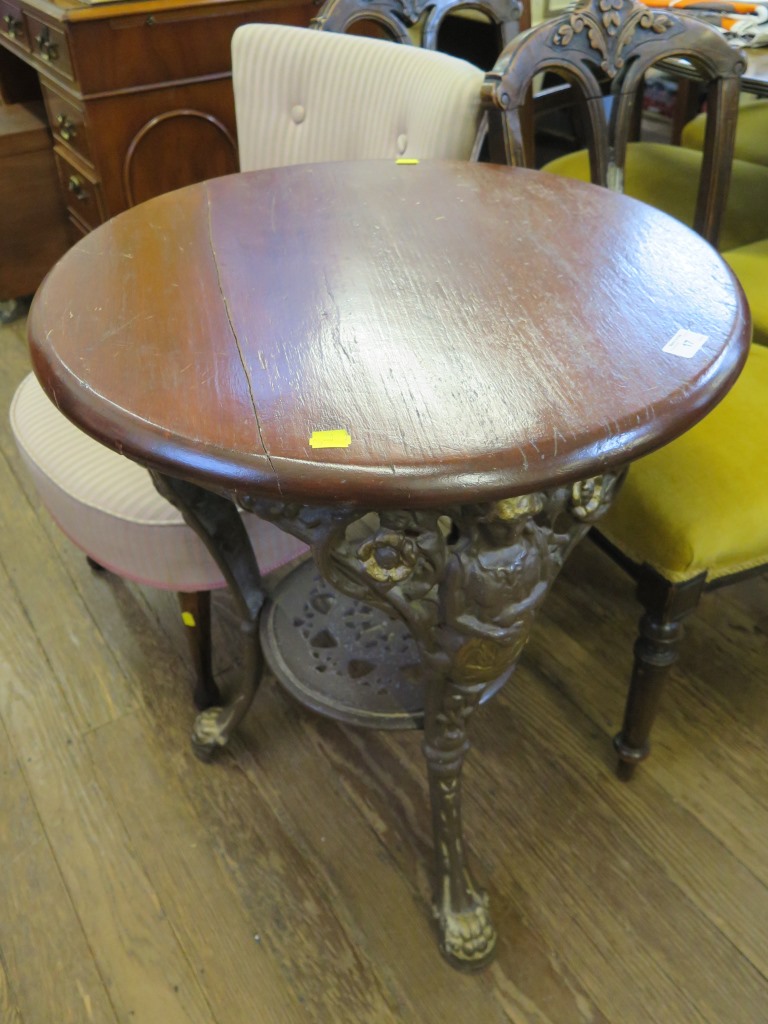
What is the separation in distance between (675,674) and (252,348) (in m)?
0.90

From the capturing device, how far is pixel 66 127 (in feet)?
5.98

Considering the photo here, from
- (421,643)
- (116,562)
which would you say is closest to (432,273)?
(421,643)

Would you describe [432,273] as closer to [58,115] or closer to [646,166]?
[646,166]

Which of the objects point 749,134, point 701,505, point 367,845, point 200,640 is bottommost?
point 367,845

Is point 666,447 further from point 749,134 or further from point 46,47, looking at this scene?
point 46,47

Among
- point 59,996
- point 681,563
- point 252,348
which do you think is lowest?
point 59,996

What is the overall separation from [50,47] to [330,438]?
1.58 metres

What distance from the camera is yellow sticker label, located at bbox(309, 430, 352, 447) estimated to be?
57 centimetres

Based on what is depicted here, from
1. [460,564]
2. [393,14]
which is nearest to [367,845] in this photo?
[460,564]

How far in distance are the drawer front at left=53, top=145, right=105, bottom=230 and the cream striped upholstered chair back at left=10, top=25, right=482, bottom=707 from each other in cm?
70

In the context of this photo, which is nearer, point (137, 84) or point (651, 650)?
point (651, 650)

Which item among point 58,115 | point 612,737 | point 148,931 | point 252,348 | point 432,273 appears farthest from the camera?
point 58,115

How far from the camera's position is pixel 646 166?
170 cm

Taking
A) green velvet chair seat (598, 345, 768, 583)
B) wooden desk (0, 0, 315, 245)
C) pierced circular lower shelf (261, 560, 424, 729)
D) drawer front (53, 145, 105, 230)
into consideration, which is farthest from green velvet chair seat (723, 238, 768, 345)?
drawer front (53, 145, 105, 230)
